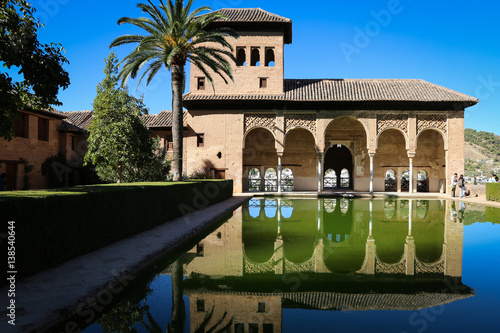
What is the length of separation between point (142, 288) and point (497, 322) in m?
4.10

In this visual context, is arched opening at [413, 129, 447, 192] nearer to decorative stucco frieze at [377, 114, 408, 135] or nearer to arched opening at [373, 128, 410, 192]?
arched opening at [373, 128, 410, 192]

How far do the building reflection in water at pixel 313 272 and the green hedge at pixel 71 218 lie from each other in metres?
1.68

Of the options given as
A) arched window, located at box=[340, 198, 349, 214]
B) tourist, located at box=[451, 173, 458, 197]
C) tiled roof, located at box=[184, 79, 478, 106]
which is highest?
tiled roof, located at box=[184, 79, 478, 106]

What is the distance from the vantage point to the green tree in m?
5.28

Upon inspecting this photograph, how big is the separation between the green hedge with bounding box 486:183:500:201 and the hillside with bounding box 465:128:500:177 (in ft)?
156

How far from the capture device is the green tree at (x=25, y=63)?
528cm

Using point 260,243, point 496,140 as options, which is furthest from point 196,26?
point 496,140

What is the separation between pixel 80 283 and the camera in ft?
14.0

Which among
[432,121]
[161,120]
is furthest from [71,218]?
[432,121]

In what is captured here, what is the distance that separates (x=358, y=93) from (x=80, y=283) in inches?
854

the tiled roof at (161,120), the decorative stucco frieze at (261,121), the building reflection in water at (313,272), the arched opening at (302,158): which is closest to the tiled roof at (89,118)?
the tiled roof at (161,120)

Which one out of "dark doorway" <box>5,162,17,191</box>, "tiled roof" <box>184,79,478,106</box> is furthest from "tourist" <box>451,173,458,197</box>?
"dark doorway" <box>5,162,17,191</box>

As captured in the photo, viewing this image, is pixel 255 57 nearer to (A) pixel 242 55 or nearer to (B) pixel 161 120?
(A) pixel 242 55

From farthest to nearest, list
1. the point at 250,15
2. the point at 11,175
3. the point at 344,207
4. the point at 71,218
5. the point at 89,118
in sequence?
the point at 89,118, the point at 250,15, the point at 11,175, the point at 344,207, the point at 71,218
